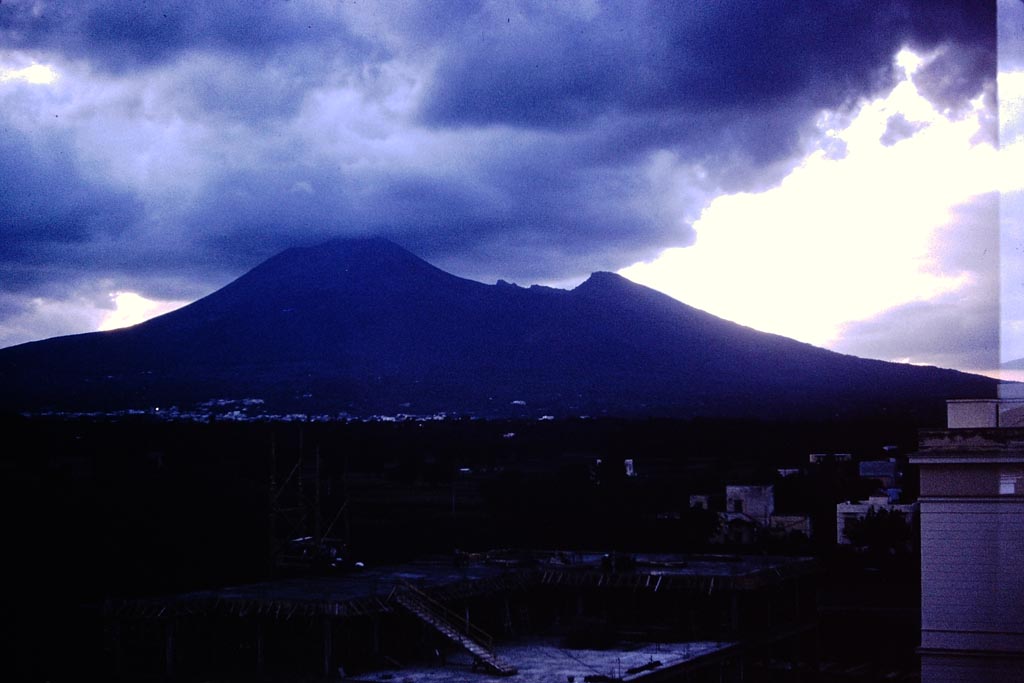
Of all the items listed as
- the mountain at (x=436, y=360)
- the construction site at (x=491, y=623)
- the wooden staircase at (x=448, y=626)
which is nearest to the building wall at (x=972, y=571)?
the construction site at (x=491, y=623)

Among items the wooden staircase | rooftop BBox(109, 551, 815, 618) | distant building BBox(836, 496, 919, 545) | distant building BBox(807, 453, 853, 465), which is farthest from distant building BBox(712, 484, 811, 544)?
the wooden staircase

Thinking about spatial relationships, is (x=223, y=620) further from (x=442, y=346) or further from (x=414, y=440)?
(x=442, y=346)

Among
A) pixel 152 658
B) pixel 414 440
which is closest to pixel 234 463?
pixel 414 440

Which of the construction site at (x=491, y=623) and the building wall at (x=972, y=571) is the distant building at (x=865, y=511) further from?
the building wall at (x=972, y=571)

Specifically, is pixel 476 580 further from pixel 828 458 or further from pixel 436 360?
pixel 436 360

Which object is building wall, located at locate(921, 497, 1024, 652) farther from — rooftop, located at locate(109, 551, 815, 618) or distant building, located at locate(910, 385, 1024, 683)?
rooftop, located at locate(109, 551, 815, 618)

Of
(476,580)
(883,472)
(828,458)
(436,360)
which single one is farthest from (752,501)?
(436,360)
